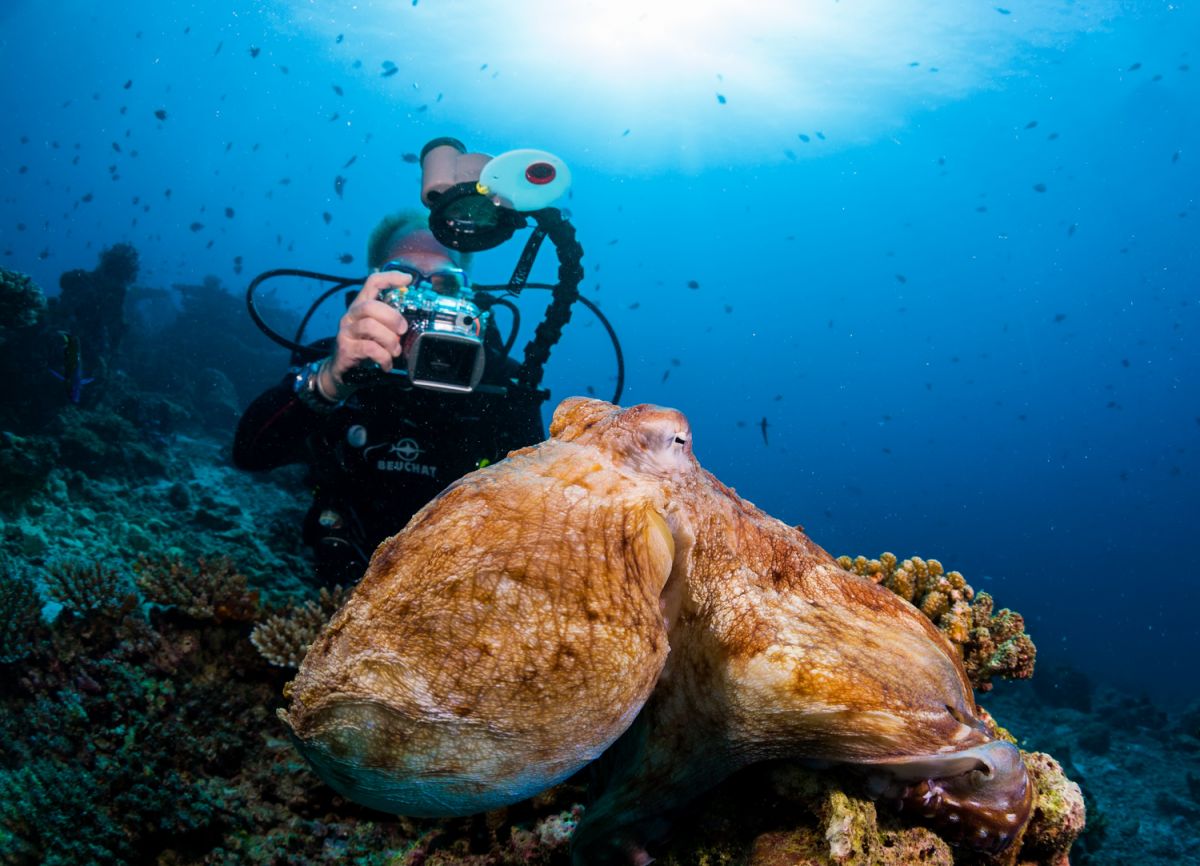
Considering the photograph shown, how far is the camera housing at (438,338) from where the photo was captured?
13.7 feet

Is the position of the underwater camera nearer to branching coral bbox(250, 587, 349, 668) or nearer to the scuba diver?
the scuba diver

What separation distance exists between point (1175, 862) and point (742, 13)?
45.0 metres

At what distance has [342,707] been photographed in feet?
3.66

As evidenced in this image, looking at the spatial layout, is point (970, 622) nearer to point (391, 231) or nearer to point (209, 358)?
point (391, 231)

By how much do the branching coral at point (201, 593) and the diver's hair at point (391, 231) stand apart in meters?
3.85

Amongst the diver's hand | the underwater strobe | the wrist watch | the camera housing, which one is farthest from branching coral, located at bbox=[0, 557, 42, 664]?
the underwater strobe

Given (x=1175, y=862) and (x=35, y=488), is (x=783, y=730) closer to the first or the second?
(x=35, y=488)

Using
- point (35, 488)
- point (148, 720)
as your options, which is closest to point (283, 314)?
point (35, 488)

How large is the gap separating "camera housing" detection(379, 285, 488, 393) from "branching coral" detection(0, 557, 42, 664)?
3597mm

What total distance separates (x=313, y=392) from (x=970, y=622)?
4.70 metres

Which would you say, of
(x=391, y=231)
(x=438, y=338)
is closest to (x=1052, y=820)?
(x=438, y=338)

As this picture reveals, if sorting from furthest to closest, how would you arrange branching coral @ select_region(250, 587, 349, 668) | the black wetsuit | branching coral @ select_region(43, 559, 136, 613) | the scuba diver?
the black wetsuit
the scuba diver
branching coral @ select_region(43, 559, 136, 613)
branching coral @ select_region(250, 587, 349, 668)

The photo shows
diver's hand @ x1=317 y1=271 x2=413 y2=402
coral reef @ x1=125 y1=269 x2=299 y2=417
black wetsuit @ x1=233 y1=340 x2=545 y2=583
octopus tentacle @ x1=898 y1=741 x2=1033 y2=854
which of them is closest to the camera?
octopus tentacle @ x1=898 y1=741 x2=1033 y2=854

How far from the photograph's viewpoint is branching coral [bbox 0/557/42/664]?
4363 mm
